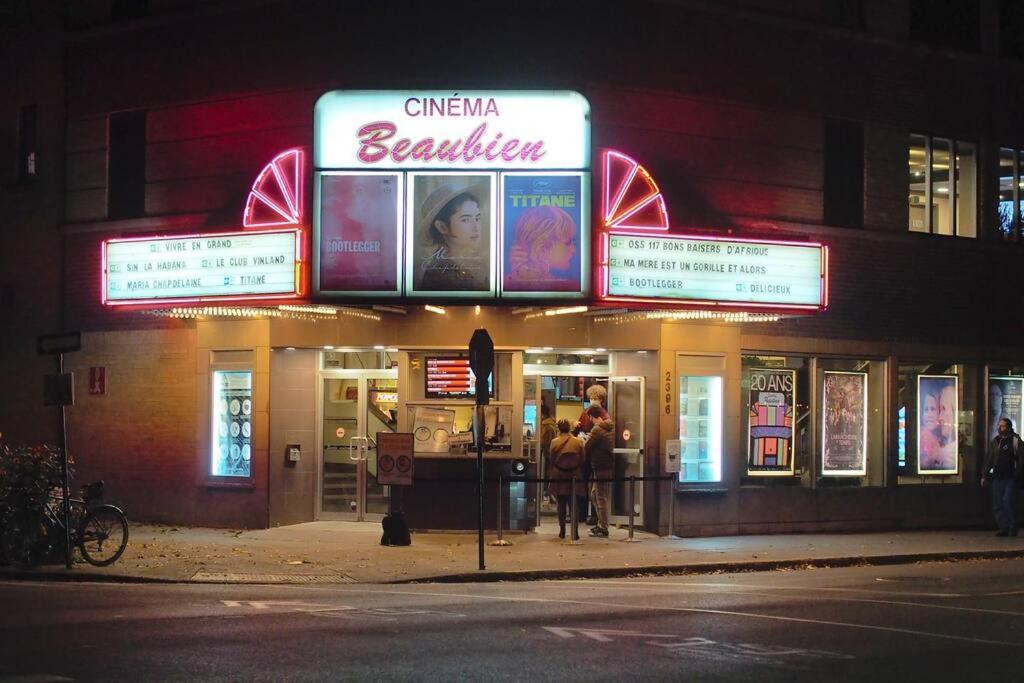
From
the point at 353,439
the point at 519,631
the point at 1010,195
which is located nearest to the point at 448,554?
the point at 353,439

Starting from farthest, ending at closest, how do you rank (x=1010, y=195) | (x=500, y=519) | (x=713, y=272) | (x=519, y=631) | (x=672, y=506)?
(x=1010, y=195)
(x=672, y=506)
(x=500, y=519)
(x=713, y=272)
(x=519, y=631)

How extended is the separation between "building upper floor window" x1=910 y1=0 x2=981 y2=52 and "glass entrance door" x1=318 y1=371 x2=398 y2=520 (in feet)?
39.3

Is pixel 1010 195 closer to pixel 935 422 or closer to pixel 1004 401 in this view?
pixel 1004 401

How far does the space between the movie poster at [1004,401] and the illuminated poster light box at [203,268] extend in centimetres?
1373

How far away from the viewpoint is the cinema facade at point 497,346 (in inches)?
700

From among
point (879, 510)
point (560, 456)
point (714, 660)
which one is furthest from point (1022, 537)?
point (714, 660)

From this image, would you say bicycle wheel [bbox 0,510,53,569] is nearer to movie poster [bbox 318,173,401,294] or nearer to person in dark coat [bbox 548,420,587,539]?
movie poster [bbox 318,173,401,294]

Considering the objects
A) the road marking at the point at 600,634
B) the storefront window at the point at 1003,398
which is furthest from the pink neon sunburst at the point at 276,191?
the storefront window at the point at 1003,398

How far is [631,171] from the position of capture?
1803 cm

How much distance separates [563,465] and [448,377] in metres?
2.37

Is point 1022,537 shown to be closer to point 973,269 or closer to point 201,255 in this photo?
point 973,269

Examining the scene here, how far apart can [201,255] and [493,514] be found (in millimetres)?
6068

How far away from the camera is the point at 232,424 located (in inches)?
819

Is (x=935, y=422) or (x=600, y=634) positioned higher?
(x=935, y=422)
